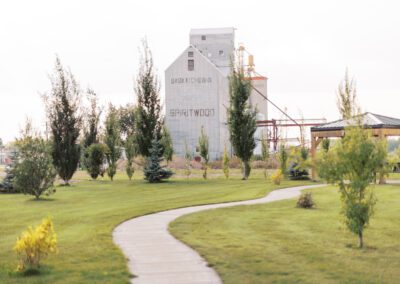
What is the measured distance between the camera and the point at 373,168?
13195 millimetres

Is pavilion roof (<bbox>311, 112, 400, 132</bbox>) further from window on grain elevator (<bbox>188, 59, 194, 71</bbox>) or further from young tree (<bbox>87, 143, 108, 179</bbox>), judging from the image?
window on grain elevator (<bbox>188, 59, 194, 71</bbox>)

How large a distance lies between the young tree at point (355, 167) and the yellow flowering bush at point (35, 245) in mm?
6117

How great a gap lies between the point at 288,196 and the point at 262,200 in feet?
7.74

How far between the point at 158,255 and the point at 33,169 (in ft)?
60.3

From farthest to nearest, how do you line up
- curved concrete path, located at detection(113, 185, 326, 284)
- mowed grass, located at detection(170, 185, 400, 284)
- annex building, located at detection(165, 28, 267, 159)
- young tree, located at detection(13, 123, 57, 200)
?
annex building, located at detection(165, 28, 267, 159) < young tree, located at detection(13, 123, 57, 200) < mowed grass, located at detection(170, 185, 400, 284) < curved concrete path, located at detection(113, 185, 326, 284)

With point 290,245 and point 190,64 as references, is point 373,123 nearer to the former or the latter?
point 290,245

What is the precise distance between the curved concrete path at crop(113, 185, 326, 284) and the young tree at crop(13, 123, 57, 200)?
1176 cm

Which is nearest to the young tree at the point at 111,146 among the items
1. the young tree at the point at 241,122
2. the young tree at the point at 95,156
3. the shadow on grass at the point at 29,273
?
the young tree at the point at 95,156

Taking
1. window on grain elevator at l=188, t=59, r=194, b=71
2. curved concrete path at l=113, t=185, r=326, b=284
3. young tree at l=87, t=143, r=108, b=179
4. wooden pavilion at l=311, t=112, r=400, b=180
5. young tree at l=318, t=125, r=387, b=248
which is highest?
window on grain elevator at l=188, t=59, r=194, b=71

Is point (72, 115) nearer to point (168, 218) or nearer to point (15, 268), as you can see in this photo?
point (168, 218)

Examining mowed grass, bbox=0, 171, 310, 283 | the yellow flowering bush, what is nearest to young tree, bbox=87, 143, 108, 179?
mowed grass, bbox=0, 171, 310, 283

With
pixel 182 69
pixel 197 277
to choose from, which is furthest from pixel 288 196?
pixel 182 69

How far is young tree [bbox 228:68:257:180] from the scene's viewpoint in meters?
44.1

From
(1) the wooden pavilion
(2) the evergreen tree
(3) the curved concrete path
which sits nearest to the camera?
(3) the curved concrete path
